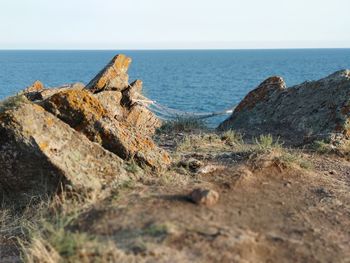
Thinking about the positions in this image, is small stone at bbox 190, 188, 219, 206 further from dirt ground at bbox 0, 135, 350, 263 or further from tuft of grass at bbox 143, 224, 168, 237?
tuft of grass at bbox 143, 224, 168, 237

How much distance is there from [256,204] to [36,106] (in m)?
3.46

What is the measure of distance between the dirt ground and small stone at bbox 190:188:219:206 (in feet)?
0.23

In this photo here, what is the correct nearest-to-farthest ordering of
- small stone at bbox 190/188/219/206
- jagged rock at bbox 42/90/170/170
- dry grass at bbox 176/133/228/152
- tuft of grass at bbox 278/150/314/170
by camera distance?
small stone at bbox 190/188/219/206 → jagged rock at bbox 42/90/170/170 → tuft of grass at bbox 278/150/314/170 → dry grass at bbox 176/133/228/152

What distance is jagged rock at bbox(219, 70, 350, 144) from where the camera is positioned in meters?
10.9

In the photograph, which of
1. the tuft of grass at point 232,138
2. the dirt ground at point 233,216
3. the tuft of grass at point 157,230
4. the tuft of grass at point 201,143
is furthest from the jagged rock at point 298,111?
the tuft of grass at point 157,230

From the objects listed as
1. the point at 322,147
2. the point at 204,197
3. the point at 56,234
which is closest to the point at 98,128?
the point at 204,197

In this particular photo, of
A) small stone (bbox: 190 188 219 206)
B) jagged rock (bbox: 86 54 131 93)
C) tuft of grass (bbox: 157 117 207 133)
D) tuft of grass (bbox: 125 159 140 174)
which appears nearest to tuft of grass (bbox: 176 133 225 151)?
tuft of grass (bbox: 157 117 207 133)

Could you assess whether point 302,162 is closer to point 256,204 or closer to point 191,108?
point 256,204

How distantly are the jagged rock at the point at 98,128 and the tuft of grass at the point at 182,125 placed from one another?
5358 mm

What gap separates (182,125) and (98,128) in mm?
6005

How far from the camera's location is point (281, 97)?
13.2 metres

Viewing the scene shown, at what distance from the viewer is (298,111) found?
1209 centimetres

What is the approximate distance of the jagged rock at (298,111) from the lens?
1086 cm

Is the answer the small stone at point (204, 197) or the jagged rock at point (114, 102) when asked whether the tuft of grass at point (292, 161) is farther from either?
the jagged rock at point (114, 102)
